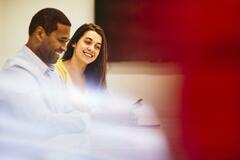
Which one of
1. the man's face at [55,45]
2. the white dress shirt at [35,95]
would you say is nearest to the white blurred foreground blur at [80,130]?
the white dress shirt at [35,95]

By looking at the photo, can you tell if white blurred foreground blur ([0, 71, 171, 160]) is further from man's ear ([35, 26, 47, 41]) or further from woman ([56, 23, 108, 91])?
man's ear ([35, 26, 47, 41])

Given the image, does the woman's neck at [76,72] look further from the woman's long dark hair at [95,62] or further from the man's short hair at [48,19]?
the man's short hair at [48,19]

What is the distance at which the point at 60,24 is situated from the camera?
3.68 ft

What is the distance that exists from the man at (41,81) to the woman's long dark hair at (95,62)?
0.9 inches

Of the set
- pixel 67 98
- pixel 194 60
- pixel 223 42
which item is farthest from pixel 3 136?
pixel 223 42

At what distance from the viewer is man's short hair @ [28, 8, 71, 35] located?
112 centimetres

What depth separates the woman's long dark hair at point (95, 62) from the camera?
3.70ft

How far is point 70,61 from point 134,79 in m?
0.22

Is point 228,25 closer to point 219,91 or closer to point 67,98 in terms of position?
point 219,91

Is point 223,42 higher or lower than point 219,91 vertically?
higher

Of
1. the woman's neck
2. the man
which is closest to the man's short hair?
the man

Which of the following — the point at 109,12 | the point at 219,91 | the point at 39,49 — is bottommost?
the point at 219,91

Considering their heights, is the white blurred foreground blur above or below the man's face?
below

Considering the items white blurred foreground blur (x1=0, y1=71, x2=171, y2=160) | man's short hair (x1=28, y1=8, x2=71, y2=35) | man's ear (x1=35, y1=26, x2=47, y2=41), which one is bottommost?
white blurred foreground blur (x1=0, y1=71, x2=171, y2=160)
